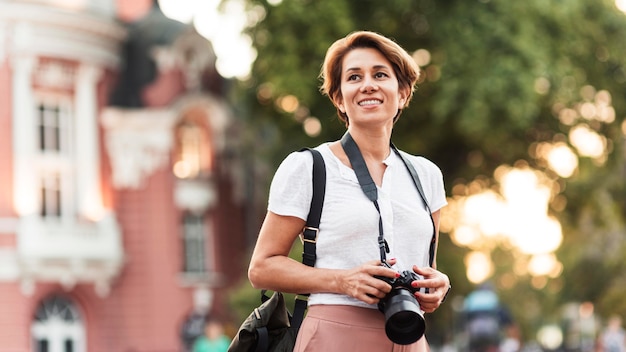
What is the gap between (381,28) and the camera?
2595cm

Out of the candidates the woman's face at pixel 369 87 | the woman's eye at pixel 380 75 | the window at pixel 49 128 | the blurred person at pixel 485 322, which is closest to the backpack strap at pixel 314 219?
the woman's face at pixel 369 87

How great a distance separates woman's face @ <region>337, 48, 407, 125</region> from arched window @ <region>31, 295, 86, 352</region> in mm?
24721

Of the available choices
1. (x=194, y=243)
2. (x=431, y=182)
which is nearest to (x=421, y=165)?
(x=431, y=182)

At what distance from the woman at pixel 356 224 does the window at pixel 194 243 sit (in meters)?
27.2

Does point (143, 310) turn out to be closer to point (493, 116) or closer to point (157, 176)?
point (157, 176)

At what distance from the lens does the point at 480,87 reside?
2389 centimetres

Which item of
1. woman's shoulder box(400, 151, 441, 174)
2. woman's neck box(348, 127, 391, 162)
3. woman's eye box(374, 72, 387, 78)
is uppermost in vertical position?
woman's eye box(374, 72, 387, 78)

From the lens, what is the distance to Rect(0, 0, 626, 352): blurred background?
81.1 feet

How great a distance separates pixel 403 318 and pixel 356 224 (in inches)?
13.1

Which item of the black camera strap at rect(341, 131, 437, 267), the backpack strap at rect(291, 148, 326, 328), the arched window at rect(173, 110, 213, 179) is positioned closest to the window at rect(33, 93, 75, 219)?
the arched window at rect(173, 110, 213, 179)

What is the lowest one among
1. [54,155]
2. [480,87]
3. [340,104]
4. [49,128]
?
[340,104]

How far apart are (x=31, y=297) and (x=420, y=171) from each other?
2461cm

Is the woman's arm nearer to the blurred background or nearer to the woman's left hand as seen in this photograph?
the woman's left hand

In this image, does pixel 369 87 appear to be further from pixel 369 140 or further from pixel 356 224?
pixel 356 224
